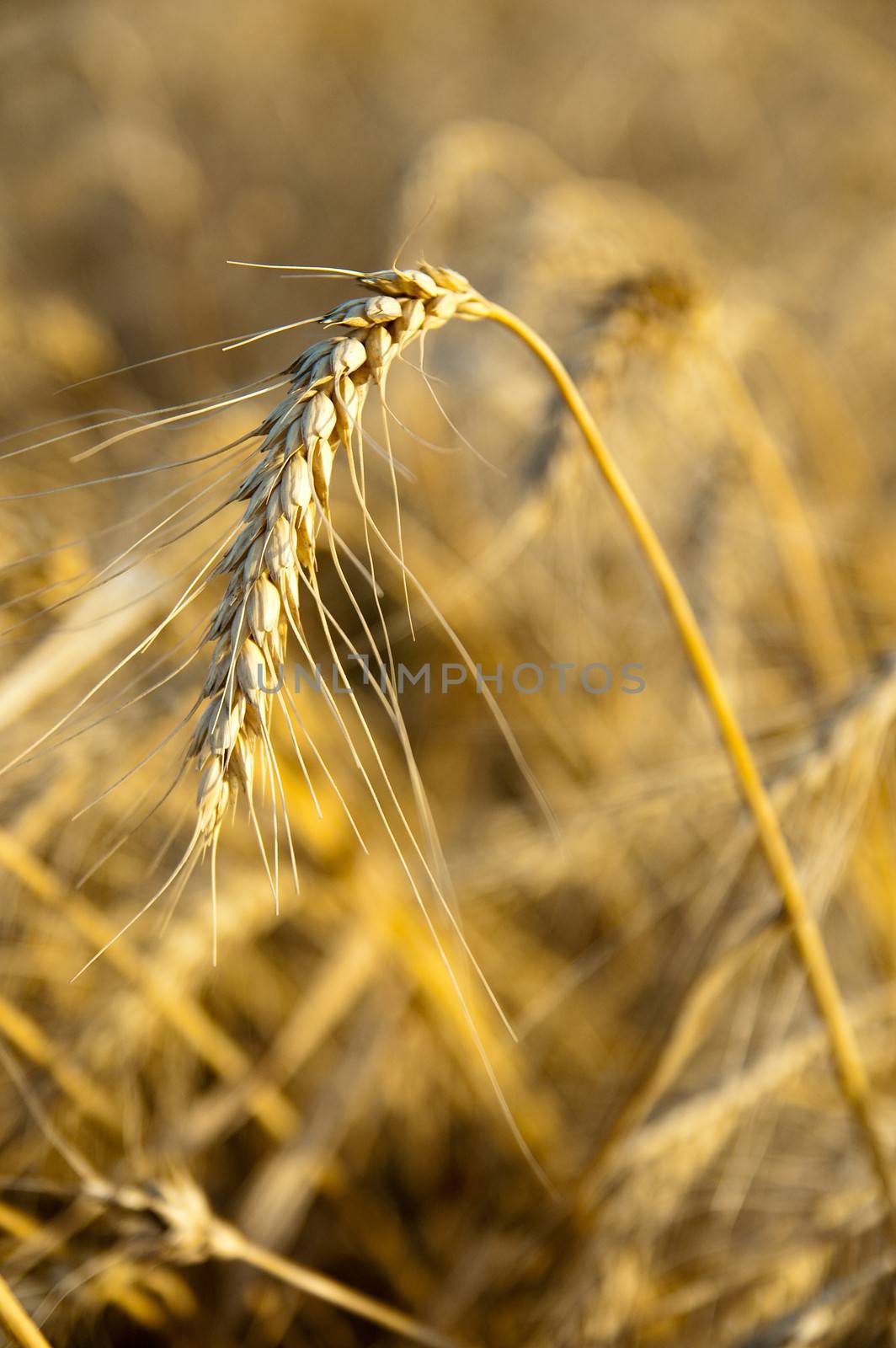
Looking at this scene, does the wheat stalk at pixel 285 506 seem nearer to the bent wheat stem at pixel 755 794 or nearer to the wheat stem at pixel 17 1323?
the bent wheat stem at pixel 755 794

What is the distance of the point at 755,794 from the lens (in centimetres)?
62

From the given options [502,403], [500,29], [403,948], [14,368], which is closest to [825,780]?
[403,948]

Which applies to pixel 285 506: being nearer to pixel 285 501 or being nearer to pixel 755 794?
pixel 285 501

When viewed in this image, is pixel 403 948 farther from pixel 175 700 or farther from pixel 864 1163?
pixel 864 1163

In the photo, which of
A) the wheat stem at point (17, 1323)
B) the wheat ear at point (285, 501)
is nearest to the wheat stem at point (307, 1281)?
the wheat stem at point (17, 1323)

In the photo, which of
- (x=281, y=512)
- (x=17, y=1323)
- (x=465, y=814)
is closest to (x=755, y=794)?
(x=281, y=512)

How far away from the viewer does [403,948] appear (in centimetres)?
91

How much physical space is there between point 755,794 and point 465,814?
814 mm

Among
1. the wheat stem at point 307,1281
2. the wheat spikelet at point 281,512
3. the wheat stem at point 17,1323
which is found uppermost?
the wheat spikelet at point 281,512

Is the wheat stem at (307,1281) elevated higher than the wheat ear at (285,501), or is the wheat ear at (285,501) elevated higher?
the wheat ear at (285,501)

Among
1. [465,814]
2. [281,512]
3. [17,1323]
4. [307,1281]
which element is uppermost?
[281,512]

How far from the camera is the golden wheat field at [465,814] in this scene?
588 mm

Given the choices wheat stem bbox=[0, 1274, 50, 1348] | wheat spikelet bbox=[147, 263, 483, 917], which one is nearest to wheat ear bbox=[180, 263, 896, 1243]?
wheat spikelet bbox=[147, 263, 483, 917]

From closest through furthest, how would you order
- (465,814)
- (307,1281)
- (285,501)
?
(285,501)
(307,1281)
(465,814)
